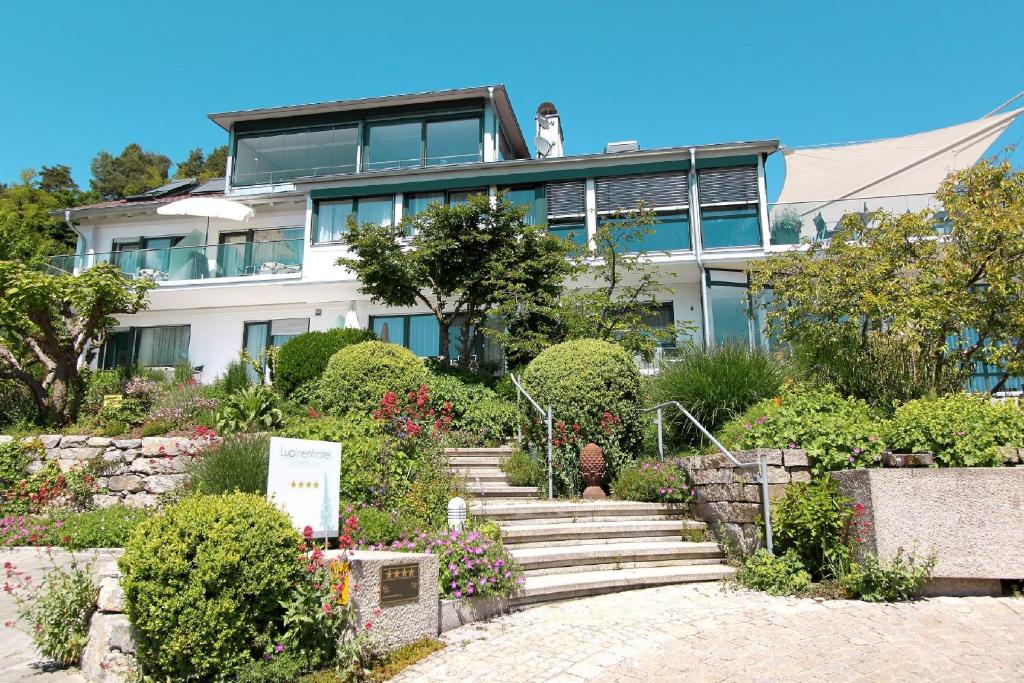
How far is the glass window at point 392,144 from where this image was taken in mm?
21203

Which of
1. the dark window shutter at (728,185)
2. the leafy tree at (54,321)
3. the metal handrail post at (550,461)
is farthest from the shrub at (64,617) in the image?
the dark window shutter at (728,185)

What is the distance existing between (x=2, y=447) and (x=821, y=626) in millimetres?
12072

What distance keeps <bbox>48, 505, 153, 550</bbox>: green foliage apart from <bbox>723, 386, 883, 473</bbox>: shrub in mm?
7564

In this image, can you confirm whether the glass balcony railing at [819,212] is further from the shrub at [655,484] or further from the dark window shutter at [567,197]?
the shrub at [655,484]

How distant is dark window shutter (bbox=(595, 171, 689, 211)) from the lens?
17.9m

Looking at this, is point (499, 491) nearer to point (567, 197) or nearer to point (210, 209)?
point (567, 197)

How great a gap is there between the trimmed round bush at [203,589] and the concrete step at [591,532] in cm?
306

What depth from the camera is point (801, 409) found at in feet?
25.4

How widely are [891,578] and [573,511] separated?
3.26 m

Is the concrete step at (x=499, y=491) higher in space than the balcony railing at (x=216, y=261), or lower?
lower

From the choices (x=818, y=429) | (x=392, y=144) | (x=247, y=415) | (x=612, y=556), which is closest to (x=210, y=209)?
(x=392, y=144)

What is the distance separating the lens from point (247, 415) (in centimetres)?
1167

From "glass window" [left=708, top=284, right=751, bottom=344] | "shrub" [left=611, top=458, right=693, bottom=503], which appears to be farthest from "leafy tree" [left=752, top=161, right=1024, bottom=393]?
"glass window" [left=708, top=284, right=751, bottom=344]

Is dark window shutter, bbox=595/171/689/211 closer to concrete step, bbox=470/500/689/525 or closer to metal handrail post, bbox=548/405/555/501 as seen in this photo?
metal handrail post, bbox=548/405/555/501
